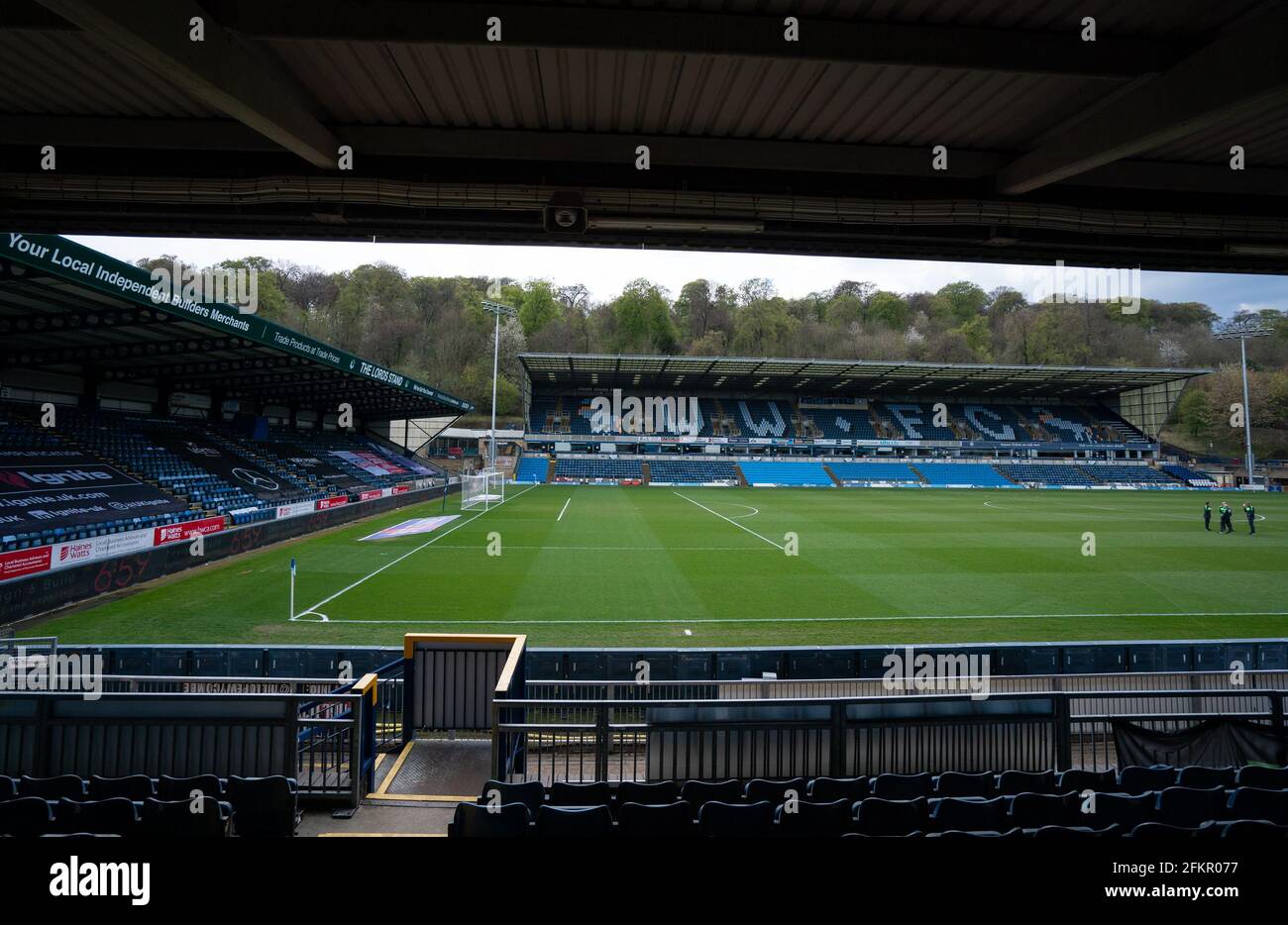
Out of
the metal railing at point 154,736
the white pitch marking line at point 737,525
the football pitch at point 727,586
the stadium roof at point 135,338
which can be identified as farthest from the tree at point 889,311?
the metal railing at point 154,736

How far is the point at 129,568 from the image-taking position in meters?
17.4

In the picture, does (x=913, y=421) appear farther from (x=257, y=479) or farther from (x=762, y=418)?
(x=257, y=479)

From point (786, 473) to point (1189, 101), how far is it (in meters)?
62.4

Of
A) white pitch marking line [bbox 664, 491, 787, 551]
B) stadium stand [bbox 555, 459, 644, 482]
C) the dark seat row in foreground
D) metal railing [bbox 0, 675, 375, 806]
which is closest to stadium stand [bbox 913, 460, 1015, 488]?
stadium stand [bbox 555, 459, 644, 482]

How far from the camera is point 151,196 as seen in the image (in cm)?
507

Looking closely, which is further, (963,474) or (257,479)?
(963,474)

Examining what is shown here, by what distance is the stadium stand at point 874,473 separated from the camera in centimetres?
6384

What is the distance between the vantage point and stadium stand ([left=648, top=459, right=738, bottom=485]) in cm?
6384

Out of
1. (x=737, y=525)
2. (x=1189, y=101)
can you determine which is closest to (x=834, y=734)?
(x=1189, y=101)

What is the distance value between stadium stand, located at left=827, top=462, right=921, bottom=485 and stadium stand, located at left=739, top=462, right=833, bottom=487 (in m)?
1.77

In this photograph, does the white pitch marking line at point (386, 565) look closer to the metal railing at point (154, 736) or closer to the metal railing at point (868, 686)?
the metal railing at point (868, 686)

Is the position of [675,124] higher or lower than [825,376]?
lower

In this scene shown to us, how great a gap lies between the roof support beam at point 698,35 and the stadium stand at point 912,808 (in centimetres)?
455

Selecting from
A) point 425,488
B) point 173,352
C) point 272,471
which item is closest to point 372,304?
point 425,488
